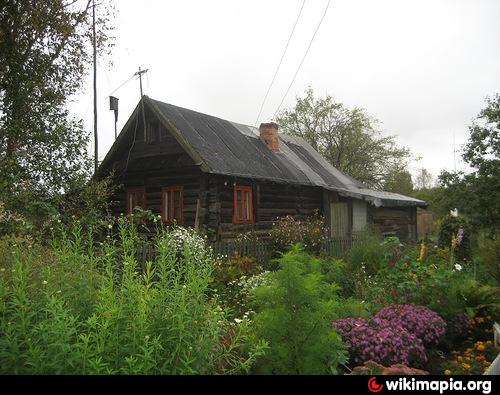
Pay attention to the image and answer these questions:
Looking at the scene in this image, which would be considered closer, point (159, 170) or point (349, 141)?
point (159, 170)

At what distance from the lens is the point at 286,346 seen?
3916 mm

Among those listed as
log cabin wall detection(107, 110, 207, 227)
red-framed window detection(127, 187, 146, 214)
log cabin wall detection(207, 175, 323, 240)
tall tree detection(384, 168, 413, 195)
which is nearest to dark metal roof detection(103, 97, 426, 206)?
log cabin wall detection(207, 175, 323, 240)

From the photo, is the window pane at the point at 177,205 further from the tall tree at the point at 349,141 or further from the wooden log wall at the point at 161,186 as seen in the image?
the tall tree at the point at 349,141

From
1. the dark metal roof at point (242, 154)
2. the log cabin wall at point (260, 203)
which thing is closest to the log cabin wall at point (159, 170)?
the log cabin wall at point (260, 203)

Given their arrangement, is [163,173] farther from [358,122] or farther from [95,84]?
[358,122]

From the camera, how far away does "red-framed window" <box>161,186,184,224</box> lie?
48.6ft

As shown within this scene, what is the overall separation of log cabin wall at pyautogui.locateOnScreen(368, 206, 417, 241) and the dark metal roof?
1.37 metres

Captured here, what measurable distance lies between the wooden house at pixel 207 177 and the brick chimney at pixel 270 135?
→ 56 centimetres

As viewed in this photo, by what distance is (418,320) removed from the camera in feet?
18.3

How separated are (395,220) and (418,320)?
1849 centimetres

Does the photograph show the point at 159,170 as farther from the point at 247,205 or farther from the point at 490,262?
the point at 490,262

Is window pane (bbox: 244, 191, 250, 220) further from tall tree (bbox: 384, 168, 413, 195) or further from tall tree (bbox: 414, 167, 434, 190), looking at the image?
tall tree (bbox: 414, 167, 434, 190)
